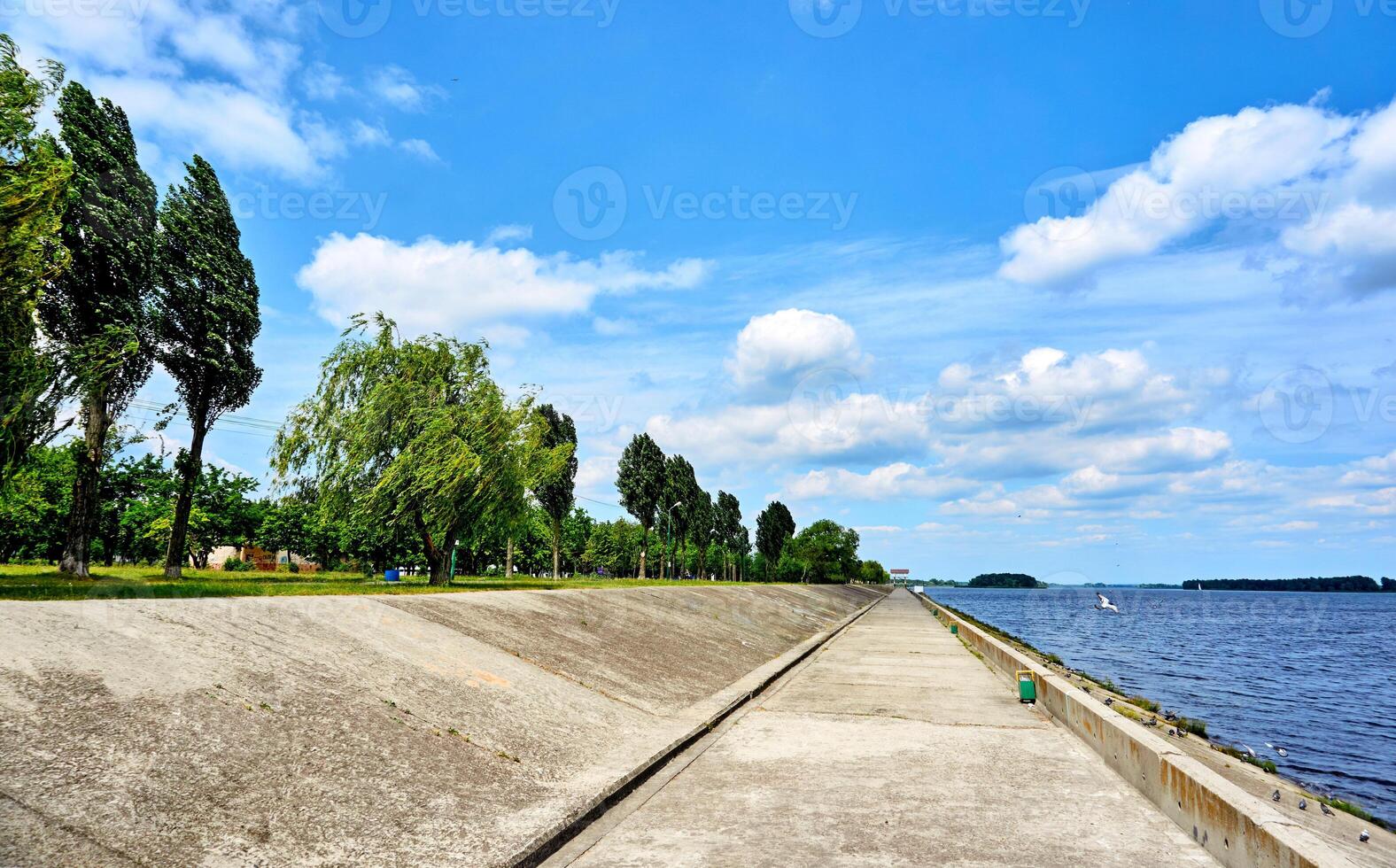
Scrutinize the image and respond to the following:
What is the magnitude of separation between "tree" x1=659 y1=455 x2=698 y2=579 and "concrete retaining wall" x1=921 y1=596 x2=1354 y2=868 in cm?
7861

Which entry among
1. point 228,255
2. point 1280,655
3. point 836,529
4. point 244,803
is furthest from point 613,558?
point 244,803

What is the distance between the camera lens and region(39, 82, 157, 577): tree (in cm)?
2358

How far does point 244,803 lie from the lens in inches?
260

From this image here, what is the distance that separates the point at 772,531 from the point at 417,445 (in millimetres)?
131865

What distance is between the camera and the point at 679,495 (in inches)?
3890

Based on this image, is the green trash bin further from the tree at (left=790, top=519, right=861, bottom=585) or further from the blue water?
the tree at (left=790, top=519, right=861, bottom=585)

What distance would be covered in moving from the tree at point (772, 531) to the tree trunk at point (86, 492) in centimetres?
13906

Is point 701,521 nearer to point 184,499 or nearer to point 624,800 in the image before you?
point 184,499

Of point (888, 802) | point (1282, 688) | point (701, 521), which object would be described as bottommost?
point (1282, 688)

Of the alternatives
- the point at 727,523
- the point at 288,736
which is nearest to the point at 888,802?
the point at 288,736

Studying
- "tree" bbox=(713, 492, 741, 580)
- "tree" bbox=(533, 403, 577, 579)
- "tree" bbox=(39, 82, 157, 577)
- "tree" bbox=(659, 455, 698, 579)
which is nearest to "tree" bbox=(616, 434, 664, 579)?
"tree" bbox=(659, 455, 698, 579)

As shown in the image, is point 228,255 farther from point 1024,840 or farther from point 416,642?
point 1024,840

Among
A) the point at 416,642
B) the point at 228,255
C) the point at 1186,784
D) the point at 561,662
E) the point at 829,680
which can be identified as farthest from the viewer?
the point at 228,255

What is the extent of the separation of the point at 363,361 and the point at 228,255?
6509 mm
